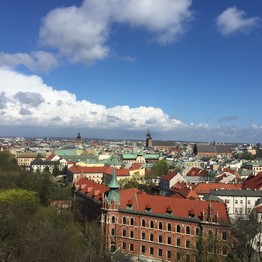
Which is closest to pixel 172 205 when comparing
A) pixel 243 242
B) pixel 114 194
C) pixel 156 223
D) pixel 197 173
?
pixel 156 223

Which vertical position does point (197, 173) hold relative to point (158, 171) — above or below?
above

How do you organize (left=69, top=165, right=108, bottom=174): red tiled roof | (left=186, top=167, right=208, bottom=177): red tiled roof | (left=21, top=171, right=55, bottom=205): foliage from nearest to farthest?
(left=21, top=171, right=55, bottom=205): foliage < (left=186, top=167, right=208, bottom=177): red tiled roof < (left=69, top=165, right=108, bottom=174): red tiled roof

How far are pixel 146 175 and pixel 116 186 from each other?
69661mm

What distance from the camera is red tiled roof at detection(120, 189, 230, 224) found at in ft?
185

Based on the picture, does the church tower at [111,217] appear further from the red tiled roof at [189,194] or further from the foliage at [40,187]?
the foliage at [40,187]

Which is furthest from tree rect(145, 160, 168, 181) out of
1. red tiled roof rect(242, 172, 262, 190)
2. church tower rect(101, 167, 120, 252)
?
church tower rect(101, 167, 120, 252)

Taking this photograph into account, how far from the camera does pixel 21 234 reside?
45781mm

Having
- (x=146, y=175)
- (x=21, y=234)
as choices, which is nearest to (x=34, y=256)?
(x=21, y=234)

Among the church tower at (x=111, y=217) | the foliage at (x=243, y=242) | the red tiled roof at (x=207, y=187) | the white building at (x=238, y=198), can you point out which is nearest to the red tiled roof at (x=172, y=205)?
the church tower at (x=111, y=217)

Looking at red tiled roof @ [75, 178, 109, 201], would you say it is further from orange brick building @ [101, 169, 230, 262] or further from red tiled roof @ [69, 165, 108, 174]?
red tiled roof @ [69, 165, 108, 174]

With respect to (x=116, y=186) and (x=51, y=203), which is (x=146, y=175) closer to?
(x=51, y=203)

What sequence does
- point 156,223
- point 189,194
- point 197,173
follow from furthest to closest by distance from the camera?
point 197,173 → point 189,194 → point 156,223

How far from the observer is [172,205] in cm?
5959

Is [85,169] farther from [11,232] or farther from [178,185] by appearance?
[11,232]
